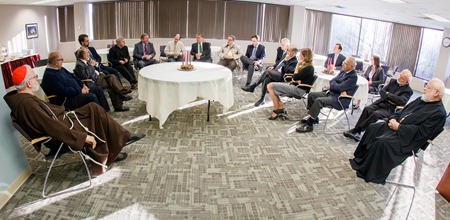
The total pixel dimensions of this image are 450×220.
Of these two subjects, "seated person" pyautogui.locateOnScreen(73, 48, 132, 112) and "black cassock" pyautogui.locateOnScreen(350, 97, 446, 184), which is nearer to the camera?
"black cassock" pyautogui.locateOnScreen(350, 97, 446, 184)

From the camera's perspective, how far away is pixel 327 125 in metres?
5.51

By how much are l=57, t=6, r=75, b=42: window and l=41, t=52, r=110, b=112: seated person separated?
9.14 m

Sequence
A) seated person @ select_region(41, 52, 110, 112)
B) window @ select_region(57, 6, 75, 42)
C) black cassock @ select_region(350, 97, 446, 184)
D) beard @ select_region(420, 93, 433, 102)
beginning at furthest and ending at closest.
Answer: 1. window @ select_region(57, 6, 75, 42)
2. seated person @ select_region(41, 52, 110, 112)
3. beard @ select_region(420, 93, 433, 102)
4. black cassock @ select_region(350, 97, 446, 184)

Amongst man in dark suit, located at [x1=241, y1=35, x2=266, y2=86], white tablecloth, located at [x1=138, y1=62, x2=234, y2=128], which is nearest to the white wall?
white tablecloth, located at [x1=138, y1=62, x2=234, y2=128]

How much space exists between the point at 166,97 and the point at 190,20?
282 inches

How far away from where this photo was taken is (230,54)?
8219mm

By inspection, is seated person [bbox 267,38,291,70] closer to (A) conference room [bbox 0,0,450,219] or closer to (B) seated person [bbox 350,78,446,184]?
(A) conference room [bbox 0,0,450,219]

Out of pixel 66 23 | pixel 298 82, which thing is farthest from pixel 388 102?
pixel 66 23

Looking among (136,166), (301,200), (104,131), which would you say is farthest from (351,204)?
(104,131)

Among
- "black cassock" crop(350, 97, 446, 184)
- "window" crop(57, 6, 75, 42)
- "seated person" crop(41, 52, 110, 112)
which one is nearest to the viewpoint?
"black cassock" crop(350, 97, 446, 184)

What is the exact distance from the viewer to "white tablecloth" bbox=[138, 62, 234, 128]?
15.6 feet

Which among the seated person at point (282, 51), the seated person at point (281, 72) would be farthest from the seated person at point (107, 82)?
the seated person at point (282, 51)

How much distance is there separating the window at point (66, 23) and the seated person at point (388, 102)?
11.6 metres

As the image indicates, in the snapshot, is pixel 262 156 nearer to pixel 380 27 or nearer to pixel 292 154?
pixel 292 154
